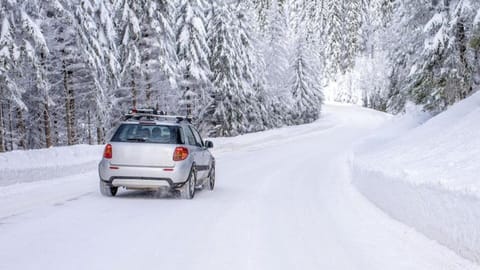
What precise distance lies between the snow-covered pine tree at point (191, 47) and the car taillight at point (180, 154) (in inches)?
1047

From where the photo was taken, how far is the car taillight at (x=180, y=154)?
10734 millimetres

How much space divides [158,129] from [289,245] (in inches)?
210

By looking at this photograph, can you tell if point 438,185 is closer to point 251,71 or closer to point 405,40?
point 405,40

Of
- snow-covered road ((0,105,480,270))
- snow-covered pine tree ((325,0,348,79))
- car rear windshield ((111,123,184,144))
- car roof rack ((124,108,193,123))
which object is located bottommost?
snow-covered road ((0,105,480,270))

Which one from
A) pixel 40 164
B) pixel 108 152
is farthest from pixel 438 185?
pixel 40 164

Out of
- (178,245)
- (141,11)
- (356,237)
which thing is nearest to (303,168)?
(356,237)

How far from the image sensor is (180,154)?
35.5 feet

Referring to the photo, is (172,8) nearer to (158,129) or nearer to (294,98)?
(158,129)

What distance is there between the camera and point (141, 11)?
107 feet

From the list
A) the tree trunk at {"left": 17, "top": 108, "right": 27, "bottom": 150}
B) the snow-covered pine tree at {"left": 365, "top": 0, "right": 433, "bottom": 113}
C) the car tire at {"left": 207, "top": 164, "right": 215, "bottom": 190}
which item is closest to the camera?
the car tire at {"left": 207, "top": 164, "right": 215, "bottom": 190}

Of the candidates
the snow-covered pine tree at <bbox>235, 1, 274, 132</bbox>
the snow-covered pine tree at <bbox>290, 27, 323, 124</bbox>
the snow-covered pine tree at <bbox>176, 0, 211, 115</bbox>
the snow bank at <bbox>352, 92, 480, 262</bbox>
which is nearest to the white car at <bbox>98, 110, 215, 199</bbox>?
the snow bank at <bbox>352, 92, 480, 262</bbox>

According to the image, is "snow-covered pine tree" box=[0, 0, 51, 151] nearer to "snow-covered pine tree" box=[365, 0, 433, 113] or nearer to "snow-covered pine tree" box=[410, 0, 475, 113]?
"snow-covered pine tree" box=[365, 0, 433, 113]

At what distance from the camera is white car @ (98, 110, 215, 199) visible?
34.5 feet

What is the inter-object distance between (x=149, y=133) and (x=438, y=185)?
6.35 meters
